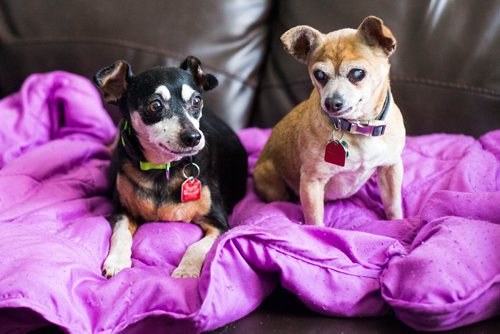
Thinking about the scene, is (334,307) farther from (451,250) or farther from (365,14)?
(365,14)

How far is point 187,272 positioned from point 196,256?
0.28 ft

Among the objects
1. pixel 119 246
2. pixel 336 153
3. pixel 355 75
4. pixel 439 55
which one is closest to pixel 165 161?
pixel 119 246

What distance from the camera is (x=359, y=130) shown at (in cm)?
153

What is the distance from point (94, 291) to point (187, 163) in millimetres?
530

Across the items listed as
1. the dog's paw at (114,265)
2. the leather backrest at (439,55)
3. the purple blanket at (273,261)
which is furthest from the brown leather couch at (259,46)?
the dog's paw at (114,265)

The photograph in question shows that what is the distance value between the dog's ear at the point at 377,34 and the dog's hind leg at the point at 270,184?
1.87 ft

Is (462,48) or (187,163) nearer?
(187,163)

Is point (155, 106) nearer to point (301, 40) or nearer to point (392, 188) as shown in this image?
point (301, 40)

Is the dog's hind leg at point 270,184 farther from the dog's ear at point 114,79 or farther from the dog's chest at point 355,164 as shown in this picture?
the dog's ear at point 114,79

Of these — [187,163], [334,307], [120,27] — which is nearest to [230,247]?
[334,307]

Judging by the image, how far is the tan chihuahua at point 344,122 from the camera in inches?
56.2

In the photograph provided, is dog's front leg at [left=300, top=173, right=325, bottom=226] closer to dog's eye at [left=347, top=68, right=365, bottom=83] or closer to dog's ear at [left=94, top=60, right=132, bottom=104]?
dog's eye at [left=347, top=68, right=365, bottom=83]

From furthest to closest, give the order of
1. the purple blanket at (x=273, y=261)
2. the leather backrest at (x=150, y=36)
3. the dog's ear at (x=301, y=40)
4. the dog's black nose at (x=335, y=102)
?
the leather backrest at (x=150, y=36)
the dog's ear at (x=301, y=40)
the dog's black nose at (x=335, y=102)
the purple blanket at (x=273, y=261)

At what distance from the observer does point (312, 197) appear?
1.62 metres
